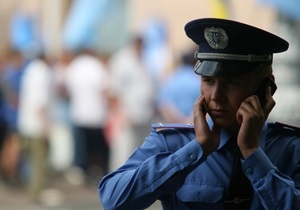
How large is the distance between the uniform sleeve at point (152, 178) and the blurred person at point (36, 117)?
856cm

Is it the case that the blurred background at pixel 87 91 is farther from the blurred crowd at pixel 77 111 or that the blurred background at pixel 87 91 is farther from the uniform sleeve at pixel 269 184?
the uniform sleeve at pixel 269 184

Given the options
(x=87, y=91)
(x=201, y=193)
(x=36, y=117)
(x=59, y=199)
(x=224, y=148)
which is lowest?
(x=59, y=199)

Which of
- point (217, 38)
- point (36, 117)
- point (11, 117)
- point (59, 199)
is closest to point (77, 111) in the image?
point (11, 117)

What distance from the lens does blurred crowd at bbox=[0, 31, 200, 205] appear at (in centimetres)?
1234

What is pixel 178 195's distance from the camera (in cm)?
364

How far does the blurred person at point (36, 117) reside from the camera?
12.2m

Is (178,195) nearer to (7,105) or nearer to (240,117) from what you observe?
(240,117)

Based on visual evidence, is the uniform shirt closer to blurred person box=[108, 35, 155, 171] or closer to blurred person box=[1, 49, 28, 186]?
blurred person box=[108, 35, 155, 171]

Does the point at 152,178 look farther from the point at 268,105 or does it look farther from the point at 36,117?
the point at 36,117

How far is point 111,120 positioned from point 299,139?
10.4 meters

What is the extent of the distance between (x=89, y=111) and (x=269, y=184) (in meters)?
10.3

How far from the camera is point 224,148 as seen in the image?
367 centimetres

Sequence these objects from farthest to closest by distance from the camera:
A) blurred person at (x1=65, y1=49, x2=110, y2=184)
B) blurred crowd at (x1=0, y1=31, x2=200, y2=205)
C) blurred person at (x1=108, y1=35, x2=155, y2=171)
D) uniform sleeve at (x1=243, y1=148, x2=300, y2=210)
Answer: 1. blurred person at (x1=65, y1=49, x2=110, y2=184)
2. blurred person at (x1=108, y1=35, x2=155, y2=171)
3. blurred crowd at (x1=0, y1=31, x2=200, y2=205)
4. uniform sleeve at (x1=243, y1=148, x2=300, y2=210)

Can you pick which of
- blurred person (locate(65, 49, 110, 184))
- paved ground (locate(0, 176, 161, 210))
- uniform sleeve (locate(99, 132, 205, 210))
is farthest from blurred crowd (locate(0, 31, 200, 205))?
uniform sleeve (locate(99, 132, 205, 210))
